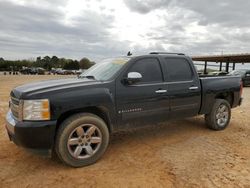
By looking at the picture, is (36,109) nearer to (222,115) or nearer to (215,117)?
(215,117)

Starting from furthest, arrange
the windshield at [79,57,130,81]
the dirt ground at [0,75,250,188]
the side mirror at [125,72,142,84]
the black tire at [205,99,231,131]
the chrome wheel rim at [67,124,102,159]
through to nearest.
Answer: the black tire at [205,99,231,131]
the windshield at [79,57,130,81]
the side mirror at [125,72,142,84]
the chrome wheel rim at [67,124,102,159]
the dirt ground at [0,75,250,188]

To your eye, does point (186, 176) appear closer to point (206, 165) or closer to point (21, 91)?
point (206, 165)

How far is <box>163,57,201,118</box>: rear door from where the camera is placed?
5.74m

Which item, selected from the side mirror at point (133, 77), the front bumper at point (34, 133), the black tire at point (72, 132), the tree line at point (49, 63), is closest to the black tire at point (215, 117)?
the side mirror at point (133, 77)

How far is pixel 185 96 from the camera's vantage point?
5934 millimetres

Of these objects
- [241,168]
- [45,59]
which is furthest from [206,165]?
[45,59]

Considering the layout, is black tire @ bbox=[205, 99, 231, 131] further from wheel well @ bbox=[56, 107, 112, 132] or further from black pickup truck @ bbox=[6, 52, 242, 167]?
wheel well @ bbox=[56, 107, 112, 132]

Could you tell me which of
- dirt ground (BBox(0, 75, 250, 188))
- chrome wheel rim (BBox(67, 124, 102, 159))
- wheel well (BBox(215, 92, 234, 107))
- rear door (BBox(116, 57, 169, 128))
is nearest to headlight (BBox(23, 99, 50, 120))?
chrome wheel rim (BBox(67, 124, 102, 159))

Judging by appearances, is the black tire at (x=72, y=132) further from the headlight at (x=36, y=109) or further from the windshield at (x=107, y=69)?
the windshield at (x=107, y=69)

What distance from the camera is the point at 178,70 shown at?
6.02 meters

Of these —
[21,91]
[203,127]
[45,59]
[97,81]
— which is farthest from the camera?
[45,59]

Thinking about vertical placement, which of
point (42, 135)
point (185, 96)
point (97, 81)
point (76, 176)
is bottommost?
point (76, 176)

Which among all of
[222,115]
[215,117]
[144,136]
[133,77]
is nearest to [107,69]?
[133,77]

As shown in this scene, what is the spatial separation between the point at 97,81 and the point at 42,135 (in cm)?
138
